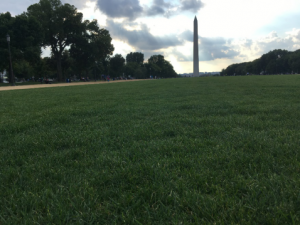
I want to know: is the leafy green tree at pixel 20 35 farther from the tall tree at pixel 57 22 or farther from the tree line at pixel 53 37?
the tall tree at pixel 57 22

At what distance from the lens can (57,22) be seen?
1761 inches

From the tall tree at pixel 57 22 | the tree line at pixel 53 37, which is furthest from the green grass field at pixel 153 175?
the tall tree at pixel 57 22

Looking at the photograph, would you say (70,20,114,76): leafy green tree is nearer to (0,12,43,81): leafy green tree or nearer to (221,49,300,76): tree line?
(0,12,43,81): leafy green tree

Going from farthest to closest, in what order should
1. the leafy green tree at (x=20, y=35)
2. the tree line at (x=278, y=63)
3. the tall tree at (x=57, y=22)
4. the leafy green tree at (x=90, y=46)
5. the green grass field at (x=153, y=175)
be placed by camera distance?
1. the tree line at (x=278, y=63)
2. the leafy green tree at (x=90, y=46)
3. the tall tree at (x=57, y=22)
4. the leafy green tree at (x=20, y=35)
5. the green grass field at (x=153, y=175)

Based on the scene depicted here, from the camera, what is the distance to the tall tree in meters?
44.0

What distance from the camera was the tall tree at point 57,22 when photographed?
43969mm

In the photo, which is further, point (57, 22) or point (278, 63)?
point (278, 63)

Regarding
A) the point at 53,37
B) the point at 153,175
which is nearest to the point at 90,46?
the point at 53,37

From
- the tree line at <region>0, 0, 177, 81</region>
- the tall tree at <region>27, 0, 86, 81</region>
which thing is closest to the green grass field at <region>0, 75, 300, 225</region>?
the tree line at <region>0, 0, 177, 81</region>

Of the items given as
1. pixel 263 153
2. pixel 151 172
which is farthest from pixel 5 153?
pixel 263 153

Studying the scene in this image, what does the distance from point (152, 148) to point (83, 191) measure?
4.50ft

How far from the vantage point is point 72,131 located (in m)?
4.45

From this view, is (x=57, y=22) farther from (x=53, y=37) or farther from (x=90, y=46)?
(x=90, y=46)

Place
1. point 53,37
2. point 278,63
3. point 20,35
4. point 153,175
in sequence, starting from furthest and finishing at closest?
1. point 278,63
2. point 53,37
3. point 20,35
4. point 153,175
